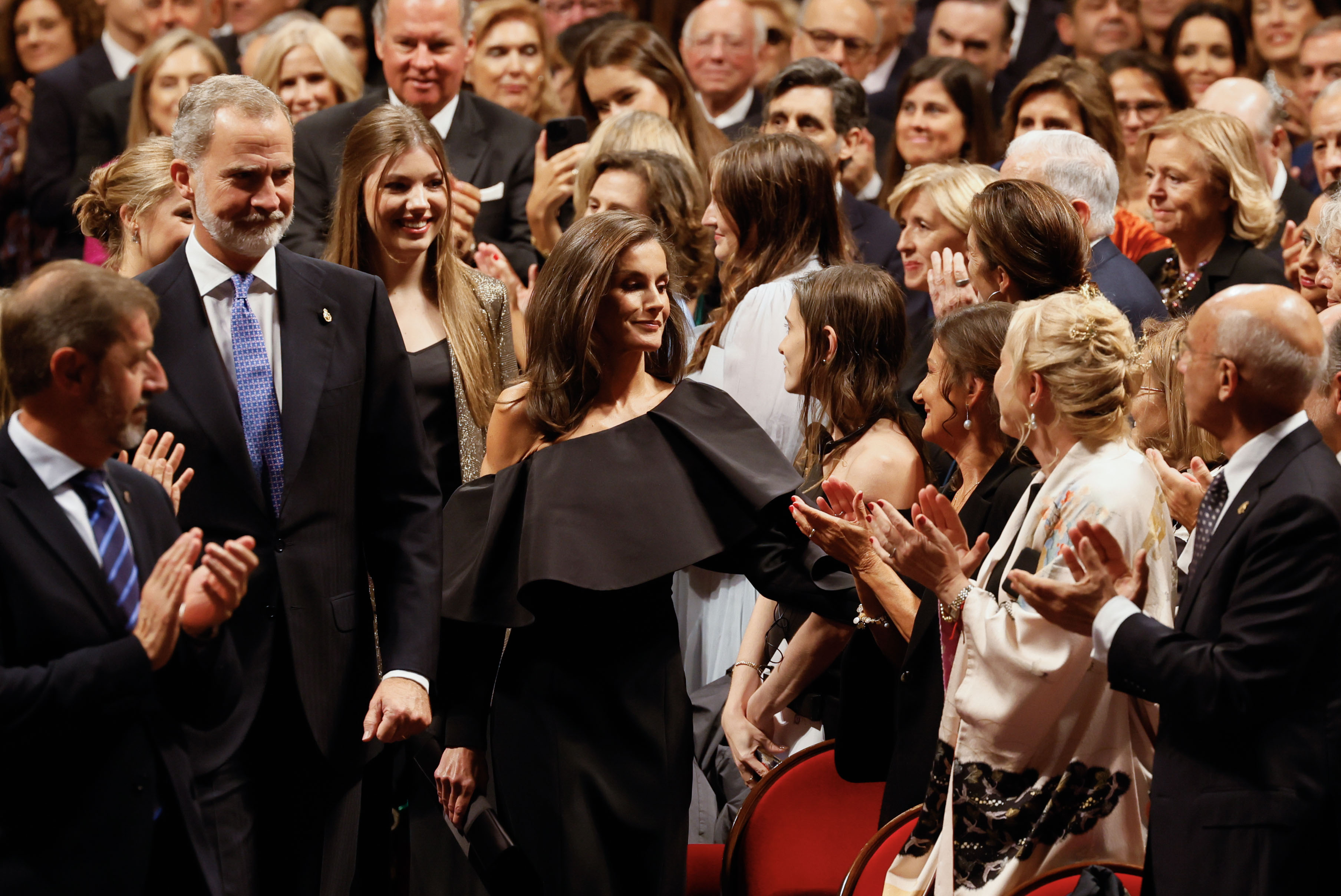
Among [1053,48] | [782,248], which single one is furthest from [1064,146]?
[1053,48]

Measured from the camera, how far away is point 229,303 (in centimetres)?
301

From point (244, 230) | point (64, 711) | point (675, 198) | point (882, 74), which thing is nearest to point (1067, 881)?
point (64, 711)

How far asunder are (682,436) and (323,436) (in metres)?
0.87

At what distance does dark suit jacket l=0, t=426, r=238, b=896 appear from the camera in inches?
90.6

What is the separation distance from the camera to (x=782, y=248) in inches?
186

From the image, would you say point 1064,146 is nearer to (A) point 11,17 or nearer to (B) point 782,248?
(B) point 782,248

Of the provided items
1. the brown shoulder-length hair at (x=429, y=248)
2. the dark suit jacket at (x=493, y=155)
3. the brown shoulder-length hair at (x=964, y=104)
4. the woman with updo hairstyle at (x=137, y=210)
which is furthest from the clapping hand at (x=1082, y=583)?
the brown shoulder-length hair at (x=964, y=104)

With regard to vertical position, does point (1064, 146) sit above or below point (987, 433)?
above

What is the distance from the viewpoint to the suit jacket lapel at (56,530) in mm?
2340

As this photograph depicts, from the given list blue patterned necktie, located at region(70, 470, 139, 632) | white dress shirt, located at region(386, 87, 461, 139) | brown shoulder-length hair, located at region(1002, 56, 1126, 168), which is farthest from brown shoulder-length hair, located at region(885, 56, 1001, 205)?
blue patterned necktie, located at region(70, 470, 139, 632)

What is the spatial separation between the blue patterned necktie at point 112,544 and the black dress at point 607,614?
3.50 feet

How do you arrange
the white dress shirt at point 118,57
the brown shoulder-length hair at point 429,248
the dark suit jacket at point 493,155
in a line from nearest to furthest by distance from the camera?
the brown shoulder-length hair at point 429,248
the dark suit jacket at point 493,155
the white dress shirt at point 118,57

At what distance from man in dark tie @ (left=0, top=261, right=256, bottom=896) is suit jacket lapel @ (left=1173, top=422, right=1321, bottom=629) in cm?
157

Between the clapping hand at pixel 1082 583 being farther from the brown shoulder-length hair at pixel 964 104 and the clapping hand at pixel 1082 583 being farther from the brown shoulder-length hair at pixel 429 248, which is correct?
the brown shoulder-length hair at pixel 964 104
